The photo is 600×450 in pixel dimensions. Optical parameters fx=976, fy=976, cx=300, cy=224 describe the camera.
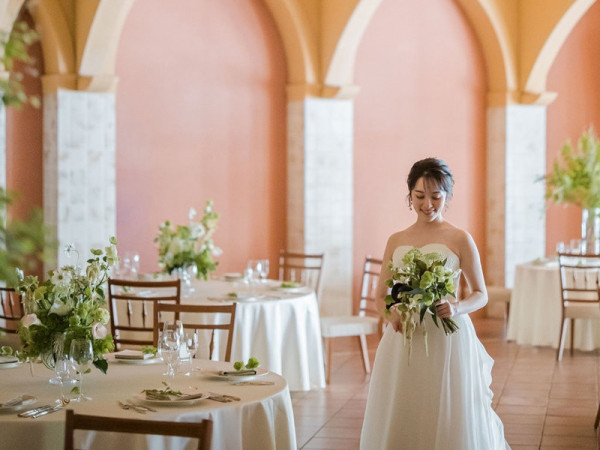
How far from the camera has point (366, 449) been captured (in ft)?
15.2

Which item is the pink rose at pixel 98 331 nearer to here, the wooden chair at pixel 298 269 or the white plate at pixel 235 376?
the white plate at pixel 235 376

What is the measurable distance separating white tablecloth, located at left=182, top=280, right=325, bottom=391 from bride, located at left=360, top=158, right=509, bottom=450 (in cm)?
207

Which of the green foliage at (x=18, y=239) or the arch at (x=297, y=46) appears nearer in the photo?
the green foliage at (x=18, y=239)

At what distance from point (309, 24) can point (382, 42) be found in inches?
44.4

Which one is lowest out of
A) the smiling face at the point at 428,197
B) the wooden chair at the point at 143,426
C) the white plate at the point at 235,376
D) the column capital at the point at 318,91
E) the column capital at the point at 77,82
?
the white plate at the point at 235,376

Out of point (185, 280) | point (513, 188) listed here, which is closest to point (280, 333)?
point (185, 280)

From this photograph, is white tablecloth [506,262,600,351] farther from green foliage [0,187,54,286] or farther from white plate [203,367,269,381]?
green foliage [0,187,54,286]

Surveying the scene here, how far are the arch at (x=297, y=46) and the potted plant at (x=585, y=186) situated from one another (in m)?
2.61

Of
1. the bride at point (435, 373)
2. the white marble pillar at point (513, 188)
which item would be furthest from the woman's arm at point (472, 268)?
the white marble pillar at point (513, 188)

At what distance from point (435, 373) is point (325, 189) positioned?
5590mm

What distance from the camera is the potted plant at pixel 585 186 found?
Answer: 9547 millimetres

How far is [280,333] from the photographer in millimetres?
6836

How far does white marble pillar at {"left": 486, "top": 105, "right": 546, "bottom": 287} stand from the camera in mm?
11484

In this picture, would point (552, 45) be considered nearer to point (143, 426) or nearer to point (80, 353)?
point (80, 353)
